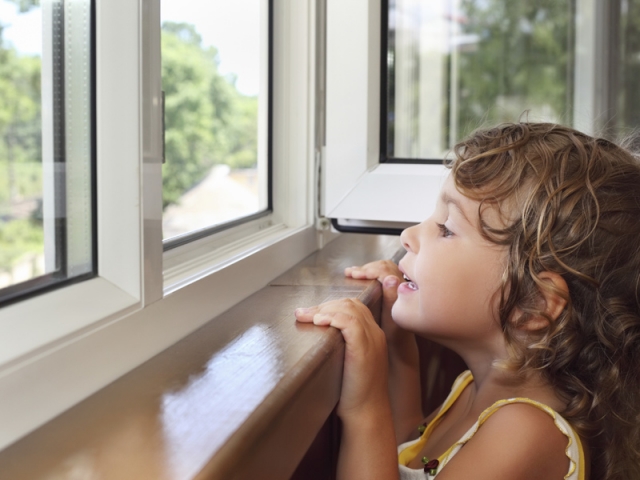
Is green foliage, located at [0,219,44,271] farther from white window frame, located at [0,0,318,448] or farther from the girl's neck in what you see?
the girl's neck

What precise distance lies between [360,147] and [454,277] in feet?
1.29

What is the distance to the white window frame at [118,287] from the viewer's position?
490 mm

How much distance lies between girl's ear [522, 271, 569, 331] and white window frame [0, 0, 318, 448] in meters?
0.37

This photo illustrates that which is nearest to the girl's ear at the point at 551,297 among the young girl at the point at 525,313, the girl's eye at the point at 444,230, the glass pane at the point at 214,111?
the young girl at the point at 525,313

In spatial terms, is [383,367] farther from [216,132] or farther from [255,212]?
[216,132]

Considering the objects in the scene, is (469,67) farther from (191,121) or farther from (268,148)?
(191,121)

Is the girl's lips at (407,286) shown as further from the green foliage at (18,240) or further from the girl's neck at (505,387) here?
the green foliage at (18,240)

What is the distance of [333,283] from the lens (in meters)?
0.94

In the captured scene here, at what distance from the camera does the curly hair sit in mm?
772

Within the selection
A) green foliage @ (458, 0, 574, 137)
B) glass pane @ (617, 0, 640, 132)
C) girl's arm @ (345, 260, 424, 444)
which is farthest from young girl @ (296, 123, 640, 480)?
glass pane @ (617, 0, 640, 132)

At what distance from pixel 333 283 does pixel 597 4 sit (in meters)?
1.72

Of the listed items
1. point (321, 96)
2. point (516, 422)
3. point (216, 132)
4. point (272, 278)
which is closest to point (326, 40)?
point (321, 96)

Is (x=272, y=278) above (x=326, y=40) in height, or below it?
below

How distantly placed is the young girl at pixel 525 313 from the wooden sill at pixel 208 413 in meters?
0.10
